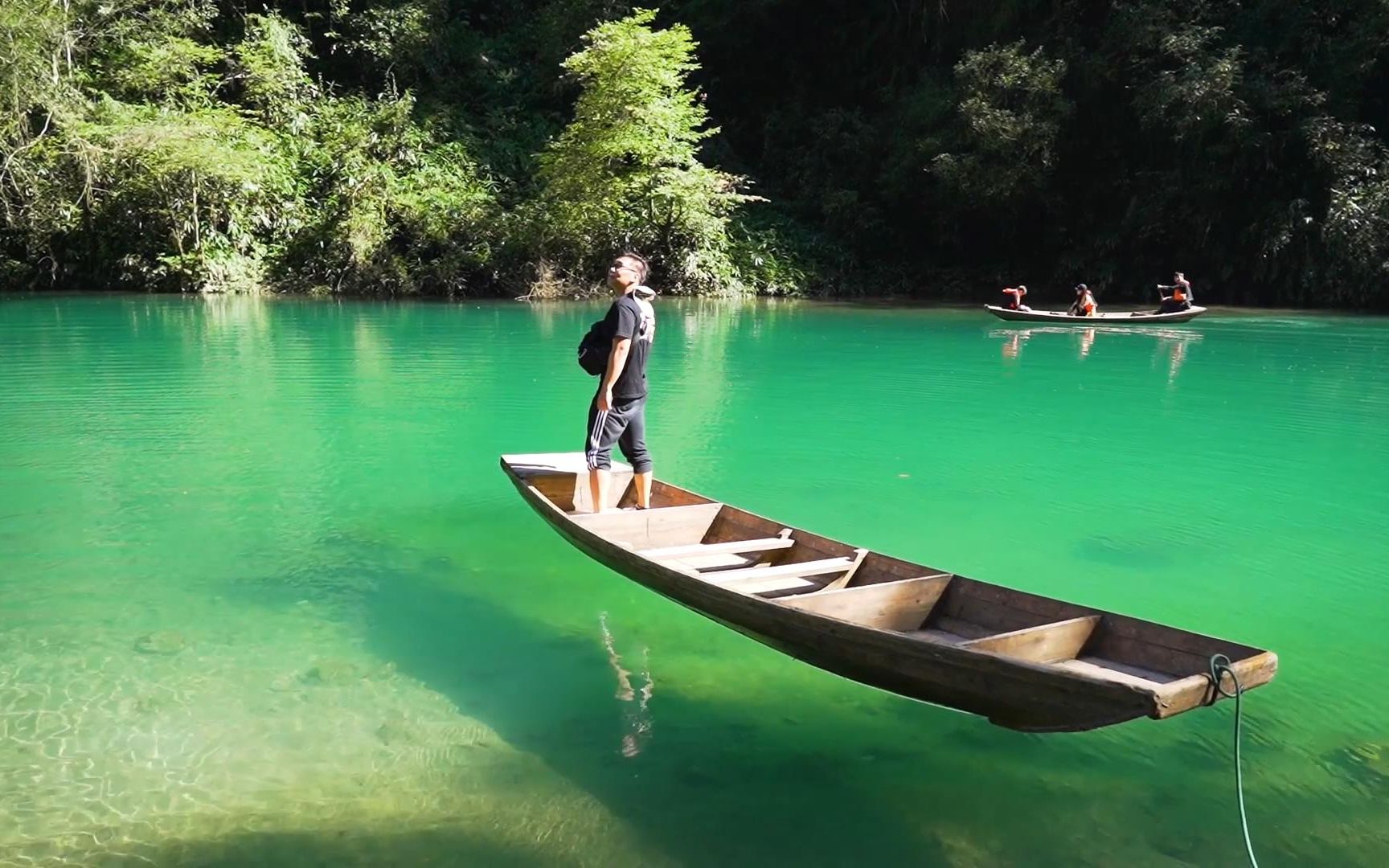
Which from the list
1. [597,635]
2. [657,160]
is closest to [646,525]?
[597,635]

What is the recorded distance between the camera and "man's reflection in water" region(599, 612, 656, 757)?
399cm

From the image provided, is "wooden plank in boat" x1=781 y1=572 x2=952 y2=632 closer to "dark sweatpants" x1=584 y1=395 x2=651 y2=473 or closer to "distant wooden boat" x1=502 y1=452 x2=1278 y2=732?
"distant wooden boat" x1=502 y1=452 x2=1278 y2=732

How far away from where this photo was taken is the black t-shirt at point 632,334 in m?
5.30

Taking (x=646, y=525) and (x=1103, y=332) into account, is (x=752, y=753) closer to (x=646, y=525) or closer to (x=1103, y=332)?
(x=646, y=525)

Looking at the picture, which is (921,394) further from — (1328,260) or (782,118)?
(782,118)

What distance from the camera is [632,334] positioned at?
17.6ft

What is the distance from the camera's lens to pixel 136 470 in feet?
25.8

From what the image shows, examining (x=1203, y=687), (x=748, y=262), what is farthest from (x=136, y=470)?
(x=748, y=262)

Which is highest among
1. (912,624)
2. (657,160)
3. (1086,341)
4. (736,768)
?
(657,160)

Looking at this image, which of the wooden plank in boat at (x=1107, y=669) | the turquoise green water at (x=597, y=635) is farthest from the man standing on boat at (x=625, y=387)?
the wooden plank in boat at (x=1107, y=669)

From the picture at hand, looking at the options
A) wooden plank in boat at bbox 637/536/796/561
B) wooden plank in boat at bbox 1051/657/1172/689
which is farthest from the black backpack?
wooden plank in boat at bbox 1051/657/1172/689

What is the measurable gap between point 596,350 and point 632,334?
0.26 meters

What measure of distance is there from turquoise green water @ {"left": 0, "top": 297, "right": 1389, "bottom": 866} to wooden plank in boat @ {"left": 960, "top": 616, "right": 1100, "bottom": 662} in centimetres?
55

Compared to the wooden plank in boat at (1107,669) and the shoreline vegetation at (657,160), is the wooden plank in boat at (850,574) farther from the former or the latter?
the shoreline vegetation at (657,160)
